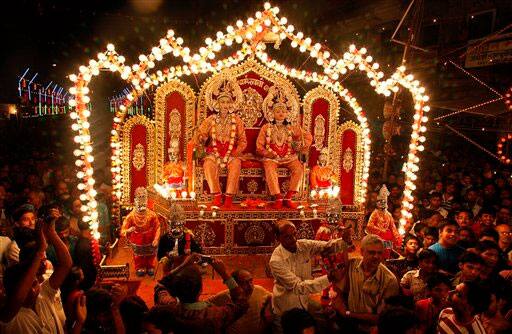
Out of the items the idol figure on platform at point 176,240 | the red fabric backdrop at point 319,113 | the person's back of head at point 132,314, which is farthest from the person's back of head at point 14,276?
the red fabric backdrop at point 319,113

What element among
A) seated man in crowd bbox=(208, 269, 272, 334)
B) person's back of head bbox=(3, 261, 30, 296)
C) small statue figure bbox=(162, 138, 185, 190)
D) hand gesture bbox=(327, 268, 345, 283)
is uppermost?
small statue figure bbox=(162, 138, 185, 190)

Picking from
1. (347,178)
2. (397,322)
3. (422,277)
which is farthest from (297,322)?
(347,178)

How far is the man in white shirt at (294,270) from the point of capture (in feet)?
11.4

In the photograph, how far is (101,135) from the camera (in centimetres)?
2148

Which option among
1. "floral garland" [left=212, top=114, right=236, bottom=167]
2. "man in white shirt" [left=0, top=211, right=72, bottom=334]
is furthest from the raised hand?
"floral garland" [left=212, top=114, right=236, bottom=167]

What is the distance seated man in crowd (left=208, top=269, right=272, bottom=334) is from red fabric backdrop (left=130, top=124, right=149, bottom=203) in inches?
197

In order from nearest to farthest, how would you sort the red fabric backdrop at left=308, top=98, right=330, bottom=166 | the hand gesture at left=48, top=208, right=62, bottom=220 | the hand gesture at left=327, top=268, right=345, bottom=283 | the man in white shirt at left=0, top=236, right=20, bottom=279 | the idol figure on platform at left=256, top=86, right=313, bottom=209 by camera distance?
the hand gesture at left=48, top=208, right=62, bottom=220
the hand gesture at left=327, top=268, right=345, bottom=283
the man in white shirt at left=0, top=236, right=20, bottom=279
the idol figure on platform at left=256, top=86, right=313, bottom=209
the red fabric backdrop at left=308, top=98, right=330, bottom=166

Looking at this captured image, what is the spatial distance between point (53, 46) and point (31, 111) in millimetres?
3473

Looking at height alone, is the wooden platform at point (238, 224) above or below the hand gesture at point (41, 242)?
below

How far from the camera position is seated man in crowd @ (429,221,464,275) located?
4.87 m

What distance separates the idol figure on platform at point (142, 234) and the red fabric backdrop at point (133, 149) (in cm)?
176

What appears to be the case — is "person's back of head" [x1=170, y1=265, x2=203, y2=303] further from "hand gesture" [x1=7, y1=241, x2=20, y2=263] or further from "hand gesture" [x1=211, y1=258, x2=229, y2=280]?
"hand gesture" [x1=7, y1=241, x2=20, y2=263]

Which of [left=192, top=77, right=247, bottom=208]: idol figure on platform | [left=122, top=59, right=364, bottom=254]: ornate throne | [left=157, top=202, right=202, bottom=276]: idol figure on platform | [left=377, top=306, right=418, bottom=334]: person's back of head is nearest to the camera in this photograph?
[left=377, top=306, right=418, bottom=334]: person's back of head

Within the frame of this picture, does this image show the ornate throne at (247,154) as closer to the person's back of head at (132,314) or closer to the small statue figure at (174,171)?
the small statue figure at (174,171)
